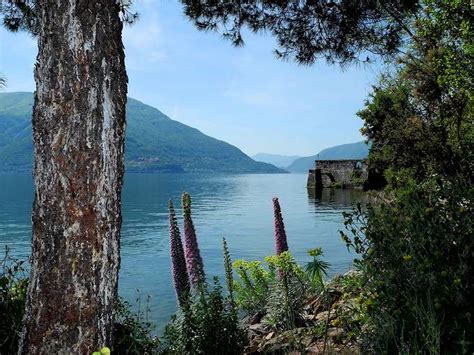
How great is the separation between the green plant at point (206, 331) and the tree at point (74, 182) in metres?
2.93

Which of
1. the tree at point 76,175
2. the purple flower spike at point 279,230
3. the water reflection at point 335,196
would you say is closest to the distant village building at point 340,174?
the water reflection at point 335,196

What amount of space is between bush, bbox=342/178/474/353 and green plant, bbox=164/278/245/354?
238 cm

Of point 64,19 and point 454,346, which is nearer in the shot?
point 64,19

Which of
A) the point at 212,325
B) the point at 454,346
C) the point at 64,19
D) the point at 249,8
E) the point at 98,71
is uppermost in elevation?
the point at 249,8

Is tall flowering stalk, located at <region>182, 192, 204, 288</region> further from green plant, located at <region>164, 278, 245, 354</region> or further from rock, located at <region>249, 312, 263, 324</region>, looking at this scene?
green plant, located at <region>164, 278, 245, 354</region>

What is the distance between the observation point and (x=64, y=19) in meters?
3.81

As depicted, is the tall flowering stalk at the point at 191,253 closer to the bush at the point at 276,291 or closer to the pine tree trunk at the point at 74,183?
the bush at the point at 276,291

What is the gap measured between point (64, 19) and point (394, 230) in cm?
368

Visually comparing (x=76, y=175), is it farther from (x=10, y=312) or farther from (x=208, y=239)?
(x=208, y=239)

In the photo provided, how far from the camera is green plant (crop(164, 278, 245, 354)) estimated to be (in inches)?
261

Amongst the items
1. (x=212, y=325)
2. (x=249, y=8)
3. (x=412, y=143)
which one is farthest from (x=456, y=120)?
(x=212, y=325)

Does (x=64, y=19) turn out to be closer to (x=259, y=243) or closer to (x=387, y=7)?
(x=387, y=7)

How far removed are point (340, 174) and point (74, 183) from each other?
7564cm

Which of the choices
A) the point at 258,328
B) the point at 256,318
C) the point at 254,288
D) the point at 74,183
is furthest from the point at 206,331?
the point at 254,288
